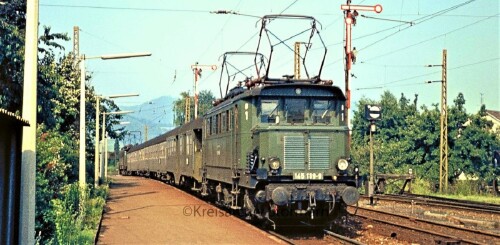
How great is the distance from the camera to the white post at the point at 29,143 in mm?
8219

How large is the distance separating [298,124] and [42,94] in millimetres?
6698

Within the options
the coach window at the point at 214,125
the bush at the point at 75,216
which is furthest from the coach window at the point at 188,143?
the coach window at the point at 214,125

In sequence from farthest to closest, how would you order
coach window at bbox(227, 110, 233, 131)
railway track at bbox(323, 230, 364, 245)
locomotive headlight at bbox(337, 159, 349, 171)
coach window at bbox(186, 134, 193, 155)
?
coach window at bbox(186, 134, 193, 155)
coach window at bbox(227, 110, 233, 131)
locomotive headlight at bbox(337, 159, 349, 171)
railway track at bbox(323, 230, 364, 245)

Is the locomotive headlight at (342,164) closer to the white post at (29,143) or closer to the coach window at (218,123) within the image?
the coach window at (218,123)

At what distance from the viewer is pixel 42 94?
616 inches

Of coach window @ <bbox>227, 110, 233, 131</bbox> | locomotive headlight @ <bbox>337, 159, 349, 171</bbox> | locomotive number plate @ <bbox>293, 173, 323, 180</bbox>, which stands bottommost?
locomotive number plate @ <bbox>293, 173, 323, 180</bbox>

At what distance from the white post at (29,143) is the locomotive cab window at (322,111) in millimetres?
7481

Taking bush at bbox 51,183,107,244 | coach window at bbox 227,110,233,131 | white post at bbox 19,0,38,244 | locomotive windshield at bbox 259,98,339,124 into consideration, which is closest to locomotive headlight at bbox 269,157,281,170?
locomotive windshield at bbox 259,98,339,124

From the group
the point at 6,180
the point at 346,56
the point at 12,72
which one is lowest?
the point at 6,180

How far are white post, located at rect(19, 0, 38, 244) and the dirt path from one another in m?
5.07

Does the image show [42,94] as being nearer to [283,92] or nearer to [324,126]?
[283,92]

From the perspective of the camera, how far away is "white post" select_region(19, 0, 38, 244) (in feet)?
27.0

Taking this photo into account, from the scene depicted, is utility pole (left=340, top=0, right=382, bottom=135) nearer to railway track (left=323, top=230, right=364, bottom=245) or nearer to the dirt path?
the dirt path

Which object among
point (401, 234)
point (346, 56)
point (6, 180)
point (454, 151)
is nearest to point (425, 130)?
point (454, 151)
